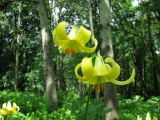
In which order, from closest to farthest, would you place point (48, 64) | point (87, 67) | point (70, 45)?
point (87, 67) < point (70, 45) < point (48, 64)

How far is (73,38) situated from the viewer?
5.69 feet

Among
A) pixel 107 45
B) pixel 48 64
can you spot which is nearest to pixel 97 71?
pixel 107 45

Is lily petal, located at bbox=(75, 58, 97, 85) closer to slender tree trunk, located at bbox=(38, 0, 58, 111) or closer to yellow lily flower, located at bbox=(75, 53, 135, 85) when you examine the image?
yellow lily flower, located at bbox=(75, 53, 135, 85)

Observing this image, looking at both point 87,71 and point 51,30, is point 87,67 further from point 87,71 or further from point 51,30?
point 51,30

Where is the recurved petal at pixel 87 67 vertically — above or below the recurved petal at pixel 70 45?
below

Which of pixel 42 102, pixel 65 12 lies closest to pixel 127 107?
pixel 42 102

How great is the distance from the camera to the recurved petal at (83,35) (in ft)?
5.38

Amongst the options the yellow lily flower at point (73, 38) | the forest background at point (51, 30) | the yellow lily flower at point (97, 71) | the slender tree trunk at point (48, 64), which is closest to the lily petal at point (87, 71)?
the yellow lily flower at point (97, 71)

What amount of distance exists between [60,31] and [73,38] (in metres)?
0.07

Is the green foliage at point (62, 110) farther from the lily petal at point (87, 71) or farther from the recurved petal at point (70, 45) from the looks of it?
the lily petal at point (87, 71)

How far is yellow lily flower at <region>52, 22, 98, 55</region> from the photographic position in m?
1.65

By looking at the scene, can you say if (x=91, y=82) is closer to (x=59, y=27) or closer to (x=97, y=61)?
(x=97, y=61)

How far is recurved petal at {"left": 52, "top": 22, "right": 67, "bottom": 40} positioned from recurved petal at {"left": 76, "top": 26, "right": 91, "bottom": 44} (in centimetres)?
7

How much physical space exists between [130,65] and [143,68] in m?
5.31
